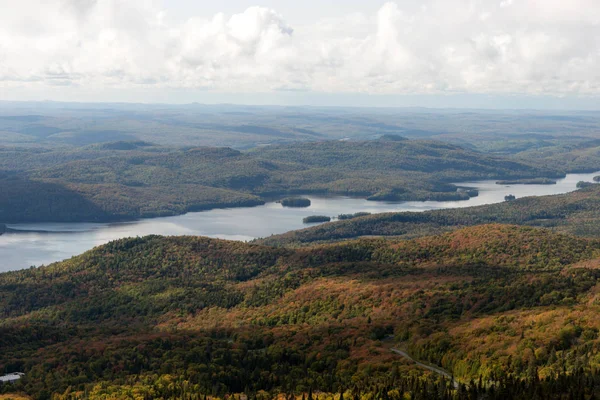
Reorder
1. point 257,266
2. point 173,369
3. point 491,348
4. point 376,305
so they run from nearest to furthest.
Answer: point 491,348, point 173,369, point 376,305, point 257,266

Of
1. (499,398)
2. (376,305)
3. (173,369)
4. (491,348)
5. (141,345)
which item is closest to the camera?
(499,398)

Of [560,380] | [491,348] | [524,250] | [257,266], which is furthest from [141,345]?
[524,250]

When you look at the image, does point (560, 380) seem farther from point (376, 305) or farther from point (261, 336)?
point (376, 305)

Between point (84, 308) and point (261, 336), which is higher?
point (261, 336)

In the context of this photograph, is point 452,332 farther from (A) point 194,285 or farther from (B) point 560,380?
(A) point 194,285

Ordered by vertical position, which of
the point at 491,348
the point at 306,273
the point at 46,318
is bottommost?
the point at 46,318

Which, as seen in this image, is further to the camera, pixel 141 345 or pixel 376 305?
pixel 376 305
